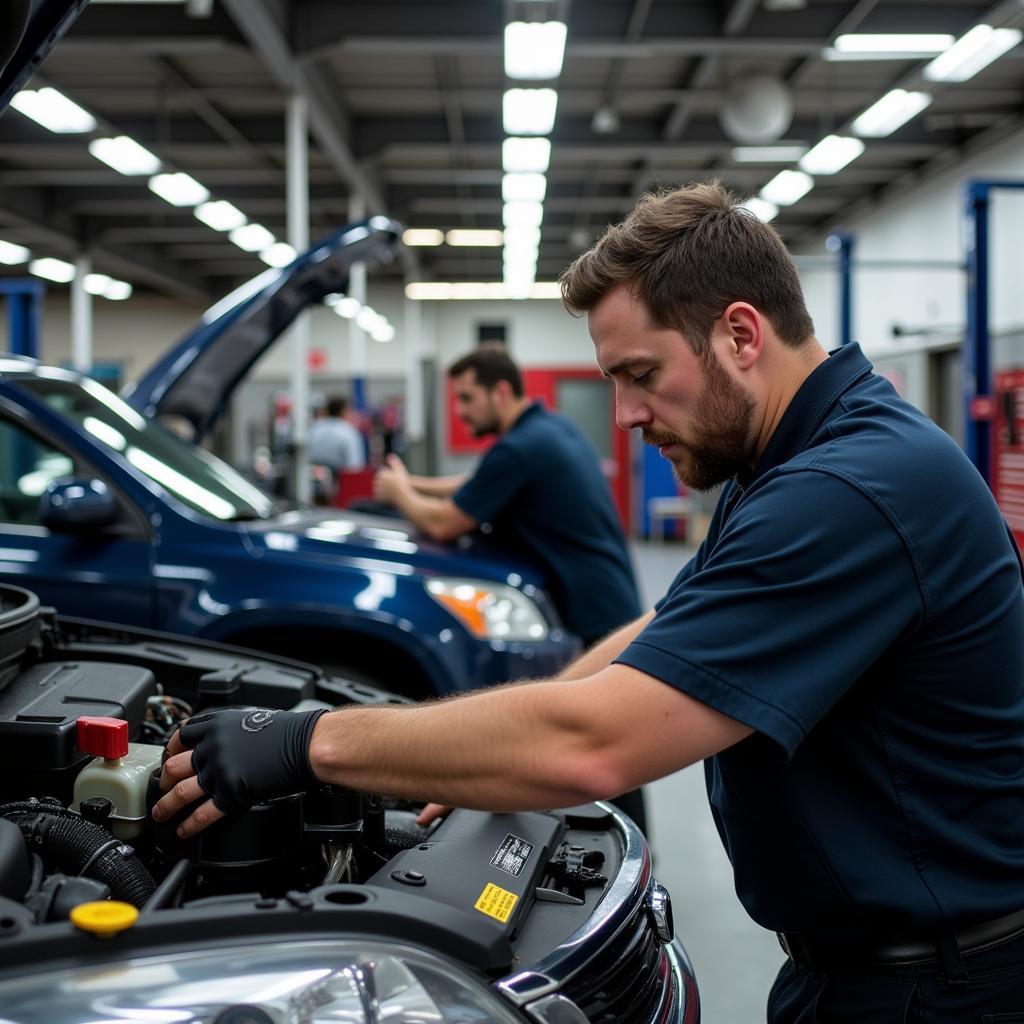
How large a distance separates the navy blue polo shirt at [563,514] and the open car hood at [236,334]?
1.24 metres

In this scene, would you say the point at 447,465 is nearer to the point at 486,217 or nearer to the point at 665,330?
the point at 486,217

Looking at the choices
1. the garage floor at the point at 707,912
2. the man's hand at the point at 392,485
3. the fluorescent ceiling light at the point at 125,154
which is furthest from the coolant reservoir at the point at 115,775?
the fluorescent ceiling light at the point at 125,154

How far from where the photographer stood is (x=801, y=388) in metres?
1.48

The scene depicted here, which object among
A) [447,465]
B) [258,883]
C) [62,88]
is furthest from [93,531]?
[447,465]

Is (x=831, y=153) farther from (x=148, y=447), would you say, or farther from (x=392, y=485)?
(x=148, y=447)

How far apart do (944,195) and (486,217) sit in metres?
5.91

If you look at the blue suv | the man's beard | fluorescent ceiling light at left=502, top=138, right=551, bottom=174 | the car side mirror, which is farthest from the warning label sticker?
fluorescent ceiling light at left=502, top=138, right=551, bottom=174

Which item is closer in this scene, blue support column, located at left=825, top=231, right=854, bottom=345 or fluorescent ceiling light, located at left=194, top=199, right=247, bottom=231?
blue support column, located at left=825, top=231, right=854, bottom=345

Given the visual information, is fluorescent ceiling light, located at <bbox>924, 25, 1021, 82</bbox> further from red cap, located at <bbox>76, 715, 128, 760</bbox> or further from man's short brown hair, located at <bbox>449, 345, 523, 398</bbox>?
red cap, located at <bbox>76, 715, 128, 760</bbox>

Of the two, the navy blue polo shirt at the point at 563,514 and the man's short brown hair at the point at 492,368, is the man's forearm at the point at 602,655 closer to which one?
the navy blue polo shirt at the point at 563,514

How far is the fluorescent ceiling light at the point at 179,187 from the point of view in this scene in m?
10.5

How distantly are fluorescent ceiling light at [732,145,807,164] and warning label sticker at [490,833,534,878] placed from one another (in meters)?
10.5

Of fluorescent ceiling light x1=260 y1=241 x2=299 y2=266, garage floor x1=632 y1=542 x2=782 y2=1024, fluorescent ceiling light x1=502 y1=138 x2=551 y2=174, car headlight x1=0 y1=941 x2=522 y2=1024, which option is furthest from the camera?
fluorescent ceiling light x1=260 y1=241 x2=299 y2=266

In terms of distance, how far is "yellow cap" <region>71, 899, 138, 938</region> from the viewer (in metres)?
1.08
